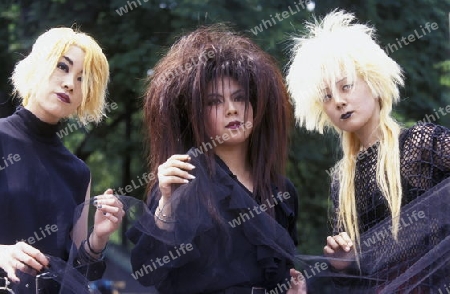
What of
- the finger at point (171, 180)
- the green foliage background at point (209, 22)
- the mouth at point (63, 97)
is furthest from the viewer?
the green foliage background at point (209, 22)

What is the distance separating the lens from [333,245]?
228 cm

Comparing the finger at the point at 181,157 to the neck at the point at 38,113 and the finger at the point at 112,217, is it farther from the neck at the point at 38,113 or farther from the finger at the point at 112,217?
the neck at the point at 38,113

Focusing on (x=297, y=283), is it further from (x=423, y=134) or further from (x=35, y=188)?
(x=35, y=188)

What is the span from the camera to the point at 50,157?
254 centimetres

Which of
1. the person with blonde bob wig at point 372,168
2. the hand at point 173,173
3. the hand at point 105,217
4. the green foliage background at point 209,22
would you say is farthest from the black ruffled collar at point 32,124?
the green foliage background at point 209,22

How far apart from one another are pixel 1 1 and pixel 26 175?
2.86m

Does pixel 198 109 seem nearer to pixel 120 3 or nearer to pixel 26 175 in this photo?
→ pixel 26 175

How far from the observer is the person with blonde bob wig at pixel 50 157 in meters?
2.38

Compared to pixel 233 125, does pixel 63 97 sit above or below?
above

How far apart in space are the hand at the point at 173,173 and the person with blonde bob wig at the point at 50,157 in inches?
10.7

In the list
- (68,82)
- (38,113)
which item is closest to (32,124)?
(38,113)

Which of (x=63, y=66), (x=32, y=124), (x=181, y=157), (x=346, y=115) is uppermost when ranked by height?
(x=63, y=66)

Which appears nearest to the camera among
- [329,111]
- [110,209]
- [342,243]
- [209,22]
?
[110,209]

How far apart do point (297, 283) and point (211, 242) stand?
0.28 m
